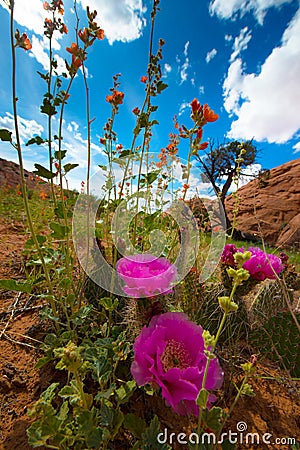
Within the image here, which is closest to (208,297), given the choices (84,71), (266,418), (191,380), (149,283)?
(266,418)

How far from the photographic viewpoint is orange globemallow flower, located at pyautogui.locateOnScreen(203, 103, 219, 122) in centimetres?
91

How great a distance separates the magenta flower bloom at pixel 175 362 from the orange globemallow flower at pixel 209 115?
70 centimetres

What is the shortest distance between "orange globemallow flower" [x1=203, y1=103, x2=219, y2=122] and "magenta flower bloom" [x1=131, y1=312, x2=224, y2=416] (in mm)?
702

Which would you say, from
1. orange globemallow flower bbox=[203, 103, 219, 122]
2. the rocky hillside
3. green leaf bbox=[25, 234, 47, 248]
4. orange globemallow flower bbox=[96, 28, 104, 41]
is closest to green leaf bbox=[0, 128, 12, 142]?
green leaf bbox=[25, 234, 47, 248]

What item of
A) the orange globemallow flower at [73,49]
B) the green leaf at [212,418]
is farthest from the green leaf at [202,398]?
the orange globemallow flower at [73,49]

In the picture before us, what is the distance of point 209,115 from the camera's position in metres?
0.92

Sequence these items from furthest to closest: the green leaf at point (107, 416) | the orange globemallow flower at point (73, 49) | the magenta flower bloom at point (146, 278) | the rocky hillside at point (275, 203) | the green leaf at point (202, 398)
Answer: the rocky hillside at point (275, 203), the orange globemallow flower at point (73, 49), the magenta flower bloom at point (146, 278), the green leaf at point (107, 416), the green leaf at point (202, 398)

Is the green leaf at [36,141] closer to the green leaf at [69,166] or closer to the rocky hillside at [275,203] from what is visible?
the green leaf at [69,166]

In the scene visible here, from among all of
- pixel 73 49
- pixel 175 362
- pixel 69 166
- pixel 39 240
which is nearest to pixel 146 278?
pixel 175 362

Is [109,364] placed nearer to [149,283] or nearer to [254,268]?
[149,283]

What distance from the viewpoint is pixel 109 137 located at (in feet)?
3.91

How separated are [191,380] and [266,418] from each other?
22.2 inches

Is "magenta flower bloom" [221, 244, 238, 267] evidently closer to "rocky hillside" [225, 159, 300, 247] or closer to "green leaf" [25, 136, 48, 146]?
"green leaf" [25, 136, 48, 146]

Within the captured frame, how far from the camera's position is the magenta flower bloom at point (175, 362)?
0.45 metres
